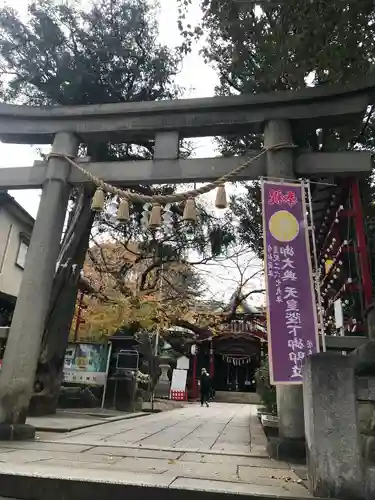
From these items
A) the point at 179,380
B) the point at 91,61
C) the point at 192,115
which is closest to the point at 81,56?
the point at 91,61

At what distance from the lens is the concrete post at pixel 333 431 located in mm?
3162

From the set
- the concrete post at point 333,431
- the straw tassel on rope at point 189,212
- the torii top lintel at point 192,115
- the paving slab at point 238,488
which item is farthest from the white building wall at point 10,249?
the concrete post at point 333,431

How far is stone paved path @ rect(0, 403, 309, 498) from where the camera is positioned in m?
3.35

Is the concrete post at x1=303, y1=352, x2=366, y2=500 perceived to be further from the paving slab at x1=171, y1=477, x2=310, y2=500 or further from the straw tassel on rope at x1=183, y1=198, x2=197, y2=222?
the straw tassel on rope at x1=183, y1=198, x2=197, y2=222

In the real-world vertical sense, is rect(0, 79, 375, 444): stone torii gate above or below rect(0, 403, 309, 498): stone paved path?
above

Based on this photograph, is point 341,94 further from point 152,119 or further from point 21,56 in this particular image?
point 21,56

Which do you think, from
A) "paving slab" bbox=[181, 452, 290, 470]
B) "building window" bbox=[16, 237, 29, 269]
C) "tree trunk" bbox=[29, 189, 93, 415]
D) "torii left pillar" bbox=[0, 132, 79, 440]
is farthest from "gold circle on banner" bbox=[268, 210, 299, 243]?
"building window" bbox=[16, 237, 29, 269]

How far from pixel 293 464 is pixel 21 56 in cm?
1072

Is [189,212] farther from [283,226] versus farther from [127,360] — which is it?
[127,360]

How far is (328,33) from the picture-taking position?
19.5 feet

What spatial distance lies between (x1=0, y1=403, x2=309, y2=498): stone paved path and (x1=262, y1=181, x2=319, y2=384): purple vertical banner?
1.25 metres

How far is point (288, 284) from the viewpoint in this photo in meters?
5.28

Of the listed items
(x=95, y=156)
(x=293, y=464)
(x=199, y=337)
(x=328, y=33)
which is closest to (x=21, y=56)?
(x=95, y=156)

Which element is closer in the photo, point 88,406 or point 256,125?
point 256,125
